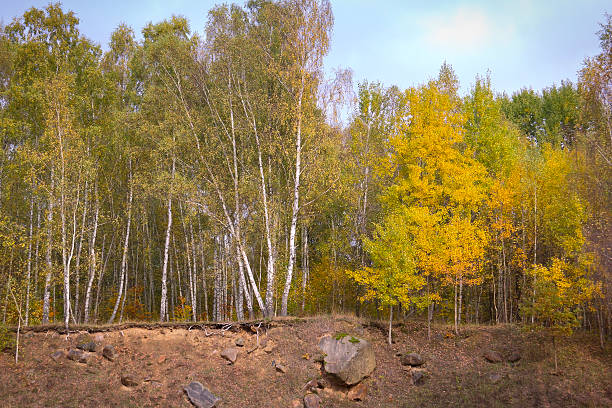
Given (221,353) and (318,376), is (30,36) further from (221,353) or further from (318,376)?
(318,376)

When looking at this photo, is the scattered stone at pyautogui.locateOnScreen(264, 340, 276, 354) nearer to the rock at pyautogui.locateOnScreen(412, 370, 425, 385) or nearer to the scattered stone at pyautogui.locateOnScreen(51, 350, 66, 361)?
the rock at pyautogui.locateOnScreen(412, 370, 425, 385)

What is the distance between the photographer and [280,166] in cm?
2031

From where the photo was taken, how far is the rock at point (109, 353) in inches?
555

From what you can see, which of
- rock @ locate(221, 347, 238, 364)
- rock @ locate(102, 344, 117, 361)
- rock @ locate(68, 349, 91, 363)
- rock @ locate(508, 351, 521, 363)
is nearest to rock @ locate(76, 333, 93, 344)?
rock @ locate(68, 349, 91, 363)

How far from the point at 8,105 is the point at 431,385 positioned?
73.5ft

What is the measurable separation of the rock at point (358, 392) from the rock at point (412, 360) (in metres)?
2.30

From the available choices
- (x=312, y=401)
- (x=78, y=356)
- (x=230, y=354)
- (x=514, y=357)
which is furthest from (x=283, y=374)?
(x=514, y=357)

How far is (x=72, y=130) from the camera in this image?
17156 millimetres

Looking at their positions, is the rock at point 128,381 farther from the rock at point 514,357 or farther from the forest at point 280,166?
the rock at point 514,357

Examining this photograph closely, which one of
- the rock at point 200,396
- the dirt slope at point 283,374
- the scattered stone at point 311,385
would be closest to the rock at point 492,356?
the dirt slope at point 283,374

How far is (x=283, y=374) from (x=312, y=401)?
5.09ft

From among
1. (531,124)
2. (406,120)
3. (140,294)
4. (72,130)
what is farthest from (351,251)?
(531,124)

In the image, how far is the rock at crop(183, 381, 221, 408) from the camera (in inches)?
509

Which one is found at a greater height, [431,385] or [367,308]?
[367,308]
